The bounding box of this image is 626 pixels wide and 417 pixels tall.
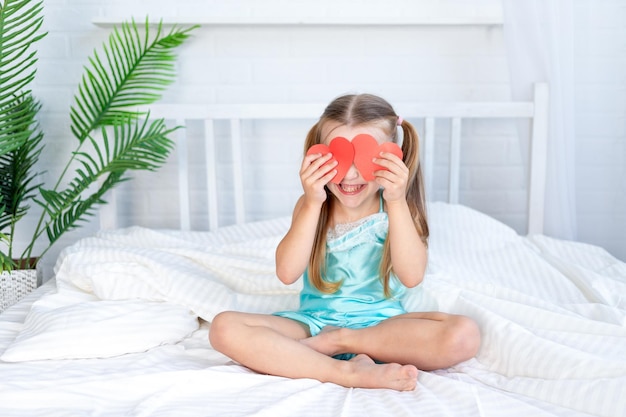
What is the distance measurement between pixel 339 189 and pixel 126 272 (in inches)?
21.2

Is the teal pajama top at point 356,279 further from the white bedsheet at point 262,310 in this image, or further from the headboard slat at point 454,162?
the headboard slat at point 454,162

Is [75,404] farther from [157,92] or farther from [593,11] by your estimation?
[593,11]

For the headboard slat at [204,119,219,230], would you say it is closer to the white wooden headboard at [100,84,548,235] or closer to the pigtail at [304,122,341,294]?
the white wooden headboard at [100,84,548,235]

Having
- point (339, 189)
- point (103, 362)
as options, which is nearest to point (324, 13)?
point (339, 189)

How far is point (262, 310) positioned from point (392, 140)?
17.8 inches

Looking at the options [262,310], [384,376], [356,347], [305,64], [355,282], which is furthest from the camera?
[305,64]

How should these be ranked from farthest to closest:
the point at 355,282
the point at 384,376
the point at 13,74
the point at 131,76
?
the point at 131,76, the point at 13,74, the point at 355,282, the point at 384,376

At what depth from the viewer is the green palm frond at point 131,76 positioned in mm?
1984

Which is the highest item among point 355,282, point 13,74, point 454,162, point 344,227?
point 13,74

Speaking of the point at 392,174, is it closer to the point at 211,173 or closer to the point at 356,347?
the point at 356,347

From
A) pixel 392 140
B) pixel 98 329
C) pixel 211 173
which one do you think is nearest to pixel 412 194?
pixel 392 140

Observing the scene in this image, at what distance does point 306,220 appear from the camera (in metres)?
1.28

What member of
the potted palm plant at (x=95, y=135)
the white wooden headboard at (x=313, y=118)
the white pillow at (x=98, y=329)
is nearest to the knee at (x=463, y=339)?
the white pillow at (x=98, y=329)

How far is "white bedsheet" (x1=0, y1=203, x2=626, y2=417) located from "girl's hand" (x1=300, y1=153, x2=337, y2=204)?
0.34m
